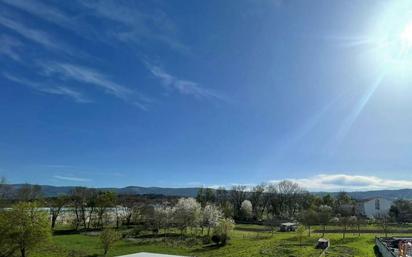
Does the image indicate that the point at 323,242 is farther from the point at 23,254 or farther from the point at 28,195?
the point at 28,195

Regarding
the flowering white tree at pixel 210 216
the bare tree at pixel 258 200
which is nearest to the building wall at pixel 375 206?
the bare tree at pixel 258 200

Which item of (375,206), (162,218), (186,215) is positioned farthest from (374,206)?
(162,218)

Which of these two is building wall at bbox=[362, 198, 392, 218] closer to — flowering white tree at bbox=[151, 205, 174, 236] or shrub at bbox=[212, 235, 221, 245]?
flowering white tree at bbox=[151, 205, 174, 236]

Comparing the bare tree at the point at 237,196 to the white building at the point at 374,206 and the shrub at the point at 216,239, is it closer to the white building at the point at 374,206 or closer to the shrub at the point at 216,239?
the white building at the point at 374,206

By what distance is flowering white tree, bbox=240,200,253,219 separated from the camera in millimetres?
106744

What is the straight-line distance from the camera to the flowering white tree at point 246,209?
106744 millimetres

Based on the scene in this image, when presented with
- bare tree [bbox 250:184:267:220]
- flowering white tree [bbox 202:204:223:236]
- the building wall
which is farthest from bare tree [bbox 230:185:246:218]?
the building wall

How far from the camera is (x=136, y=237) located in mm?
68625

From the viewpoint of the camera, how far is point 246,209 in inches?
4220

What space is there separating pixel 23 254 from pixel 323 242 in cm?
A: 3520

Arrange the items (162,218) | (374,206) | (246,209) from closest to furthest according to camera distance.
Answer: (162,218)
(246,209)
(374,206)

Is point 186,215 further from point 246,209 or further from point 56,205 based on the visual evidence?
point 246,209

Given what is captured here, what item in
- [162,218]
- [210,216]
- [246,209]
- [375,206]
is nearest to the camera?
[210,216]

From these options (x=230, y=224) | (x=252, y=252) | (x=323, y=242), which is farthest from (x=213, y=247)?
(x=323, y=242)
